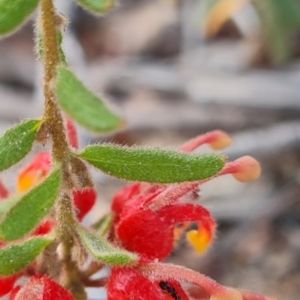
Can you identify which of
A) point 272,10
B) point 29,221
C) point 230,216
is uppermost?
point 29,221

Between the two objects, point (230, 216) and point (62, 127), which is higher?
point (62, 127)

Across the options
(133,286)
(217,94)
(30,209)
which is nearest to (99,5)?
(30,209)

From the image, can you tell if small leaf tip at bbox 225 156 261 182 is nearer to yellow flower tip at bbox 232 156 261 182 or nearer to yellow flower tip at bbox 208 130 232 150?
yellow flower tip at bbox 232 156 261 182

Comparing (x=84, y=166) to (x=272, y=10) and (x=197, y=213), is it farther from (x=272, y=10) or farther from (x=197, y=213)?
(x=272, y=10)

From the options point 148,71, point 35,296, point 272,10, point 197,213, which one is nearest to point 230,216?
point 272,10

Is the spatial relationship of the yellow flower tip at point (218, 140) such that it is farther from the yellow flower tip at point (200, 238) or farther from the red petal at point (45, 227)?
the red petal at point (45, 227)

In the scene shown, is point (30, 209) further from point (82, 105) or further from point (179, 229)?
point (179, 229)

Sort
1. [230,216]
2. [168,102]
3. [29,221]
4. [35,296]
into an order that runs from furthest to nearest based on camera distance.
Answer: [168,102] → [230,216] → [35,296] → [29,221]

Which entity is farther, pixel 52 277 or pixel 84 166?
pixel 52 277
